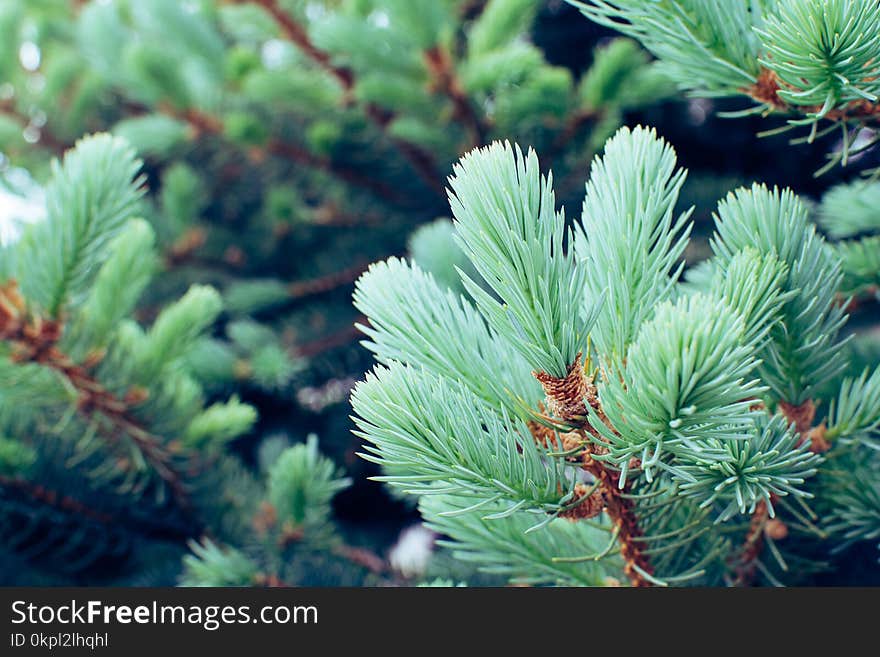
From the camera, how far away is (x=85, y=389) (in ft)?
1.84

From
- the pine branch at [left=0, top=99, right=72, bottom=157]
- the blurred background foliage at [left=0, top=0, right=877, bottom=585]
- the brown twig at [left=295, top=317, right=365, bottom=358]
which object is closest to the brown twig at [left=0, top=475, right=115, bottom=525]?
the blurred background foliage at [left=0, top=0, right=877, bottom=585]

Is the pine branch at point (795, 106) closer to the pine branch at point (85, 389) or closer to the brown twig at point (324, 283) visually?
the pine branch at point (85, 389)

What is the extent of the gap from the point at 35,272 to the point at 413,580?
1.33ft

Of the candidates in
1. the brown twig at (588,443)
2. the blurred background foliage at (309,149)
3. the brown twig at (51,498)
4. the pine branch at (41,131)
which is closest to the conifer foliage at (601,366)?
the brown twig at (588,443)

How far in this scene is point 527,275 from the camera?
0.30 meters

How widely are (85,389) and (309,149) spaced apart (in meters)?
0.50

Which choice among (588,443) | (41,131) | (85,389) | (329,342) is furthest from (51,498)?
(41,131)

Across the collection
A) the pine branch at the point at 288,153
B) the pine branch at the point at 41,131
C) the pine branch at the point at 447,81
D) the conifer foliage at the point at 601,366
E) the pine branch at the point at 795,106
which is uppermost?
the pine branch at the point at 41,131

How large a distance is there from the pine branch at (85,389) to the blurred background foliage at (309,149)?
7cm

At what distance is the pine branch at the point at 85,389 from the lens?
0.52 meters

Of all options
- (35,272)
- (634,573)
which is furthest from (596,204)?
(35,272)

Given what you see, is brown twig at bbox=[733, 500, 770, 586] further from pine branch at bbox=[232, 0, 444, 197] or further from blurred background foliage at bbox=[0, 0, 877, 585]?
pine branch at bbox=[232, 0, 444, 197]

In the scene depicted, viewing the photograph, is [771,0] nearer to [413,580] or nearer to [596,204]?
[596,204]

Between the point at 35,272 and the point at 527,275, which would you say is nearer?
the point at 527,275
